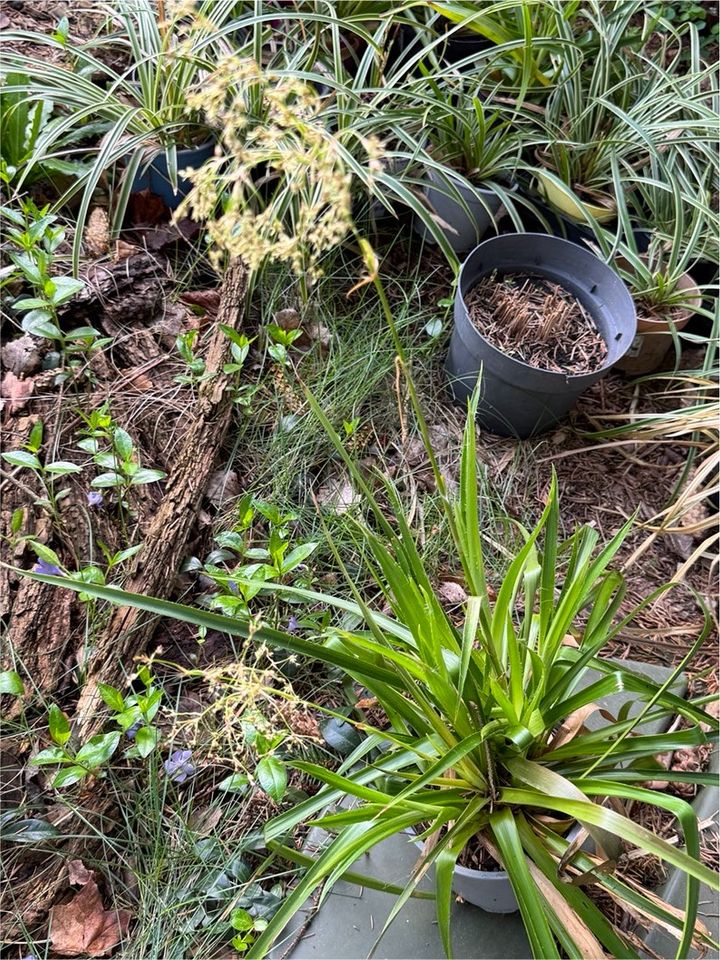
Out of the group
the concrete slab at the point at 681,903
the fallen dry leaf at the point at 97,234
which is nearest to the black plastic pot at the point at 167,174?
the fallen dry leaf at the point at 97,234

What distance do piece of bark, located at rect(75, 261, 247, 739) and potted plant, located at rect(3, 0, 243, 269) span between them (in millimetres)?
368

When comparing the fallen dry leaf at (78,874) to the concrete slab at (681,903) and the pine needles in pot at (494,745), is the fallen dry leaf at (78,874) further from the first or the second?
the concrete slab at (681,903)

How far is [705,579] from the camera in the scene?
173 cm

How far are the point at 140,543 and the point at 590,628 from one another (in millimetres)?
887

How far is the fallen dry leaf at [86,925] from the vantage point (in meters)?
1.10

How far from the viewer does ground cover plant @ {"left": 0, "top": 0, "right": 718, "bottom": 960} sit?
0.94m

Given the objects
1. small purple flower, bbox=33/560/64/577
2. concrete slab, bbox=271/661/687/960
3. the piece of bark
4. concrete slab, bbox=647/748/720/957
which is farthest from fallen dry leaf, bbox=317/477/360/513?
Answer: concrete slab, bbox=647/748/720/957

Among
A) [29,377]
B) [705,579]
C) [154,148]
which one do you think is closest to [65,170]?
[154,148]

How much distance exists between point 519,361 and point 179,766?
114 cm

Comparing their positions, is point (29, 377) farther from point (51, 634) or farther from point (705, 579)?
point (705, 579)

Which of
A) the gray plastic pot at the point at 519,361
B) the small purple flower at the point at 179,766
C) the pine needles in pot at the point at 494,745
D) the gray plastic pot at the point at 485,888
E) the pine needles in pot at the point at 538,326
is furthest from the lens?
the pine needles in pot at the point at 538,326

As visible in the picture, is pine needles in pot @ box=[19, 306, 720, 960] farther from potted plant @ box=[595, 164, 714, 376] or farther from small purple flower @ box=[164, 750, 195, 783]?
potted plant @ box=[595, 164, 714, 376]

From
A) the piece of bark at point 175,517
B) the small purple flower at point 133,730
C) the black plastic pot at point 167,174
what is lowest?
the small purple flower at point 133,730

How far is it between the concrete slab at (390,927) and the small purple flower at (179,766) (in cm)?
30
